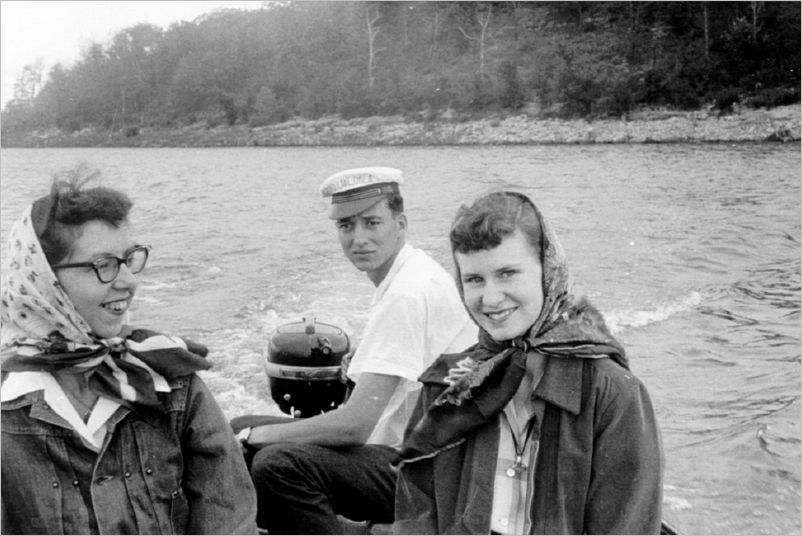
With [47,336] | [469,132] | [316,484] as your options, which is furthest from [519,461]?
[469,132]

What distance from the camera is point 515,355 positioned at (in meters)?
2.31

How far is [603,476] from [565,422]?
0.17 metres

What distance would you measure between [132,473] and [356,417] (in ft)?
3.23

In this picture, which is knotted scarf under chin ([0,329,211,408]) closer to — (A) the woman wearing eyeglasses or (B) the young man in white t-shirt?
(A) the woman wearing eyeglasses

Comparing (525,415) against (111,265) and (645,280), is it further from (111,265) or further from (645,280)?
(645,280)

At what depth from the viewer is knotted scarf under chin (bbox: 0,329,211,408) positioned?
6.87 feet

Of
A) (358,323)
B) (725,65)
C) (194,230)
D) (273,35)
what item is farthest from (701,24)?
(358,323)

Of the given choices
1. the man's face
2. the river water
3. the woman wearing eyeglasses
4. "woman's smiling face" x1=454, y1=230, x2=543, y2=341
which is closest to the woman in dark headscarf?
"woman's smiling face" x1=454, y1=230, x2=543, y2=341

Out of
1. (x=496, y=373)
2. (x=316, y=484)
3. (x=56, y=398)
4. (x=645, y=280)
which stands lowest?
(x=645, y=280)

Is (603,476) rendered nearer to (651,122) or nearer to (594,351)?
(594,351)

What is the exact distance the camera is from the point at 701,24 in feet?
186

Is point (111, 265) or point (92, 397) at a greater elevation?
point (111, 265)

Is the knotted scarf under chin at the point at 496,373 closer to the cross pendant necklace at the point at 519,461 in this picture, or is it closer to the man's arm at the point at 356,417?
the cross pendant necklace at the point at 519,461

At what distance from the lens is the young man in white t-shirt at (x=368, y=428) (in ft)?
9.84
